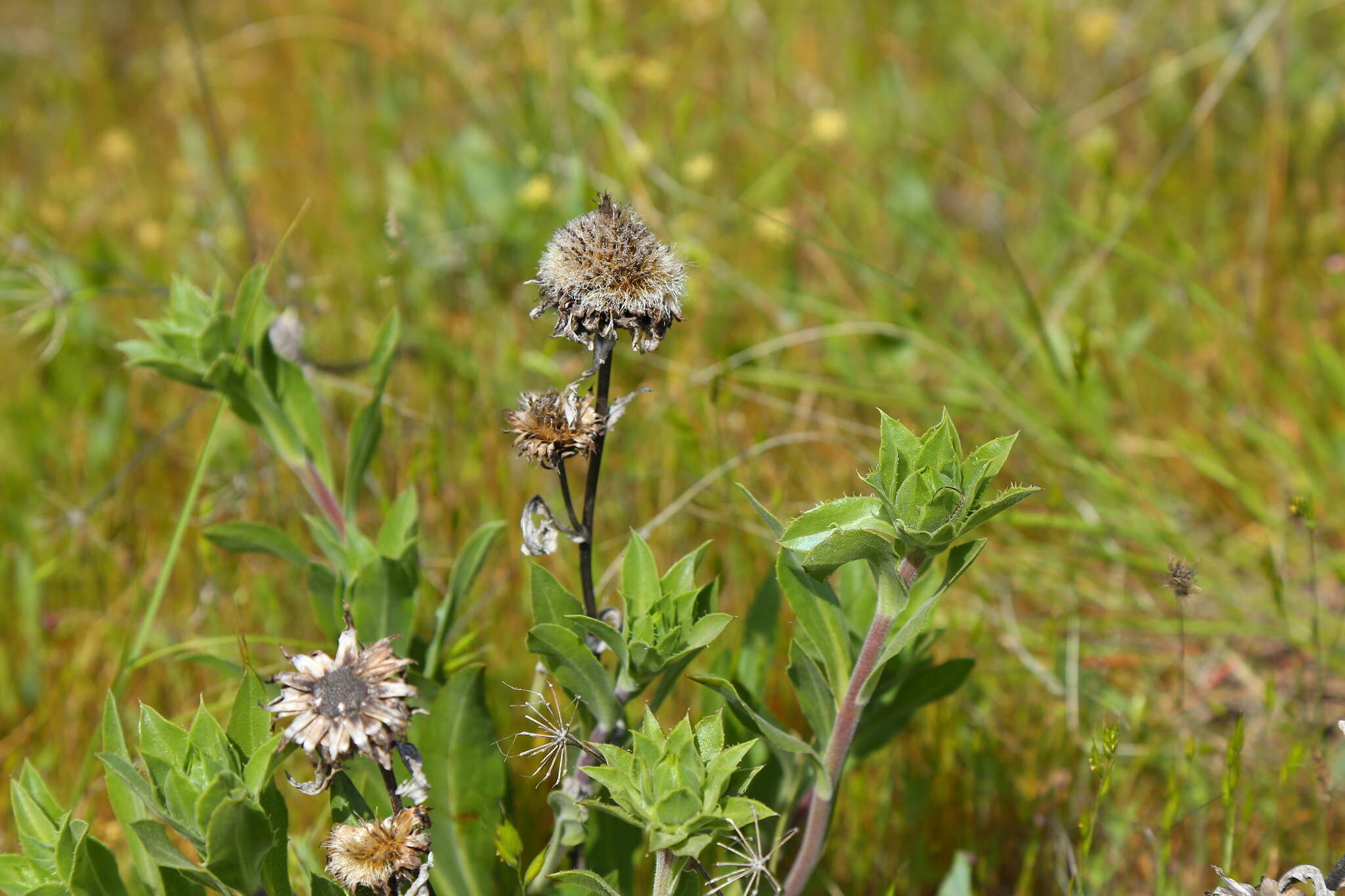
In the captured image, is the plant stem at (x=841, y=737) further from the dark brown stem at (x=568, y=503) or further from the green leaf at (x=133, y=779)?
the green leaf at (x=133, y=779)

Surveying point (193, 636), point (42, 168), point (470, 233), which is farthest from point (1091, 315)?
point (42, 168)

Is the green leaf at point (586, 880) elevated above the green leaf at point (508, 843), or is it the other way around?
the green leaf at point (508, 843)

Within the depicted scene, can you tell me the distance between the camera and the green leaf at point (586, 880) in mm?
1377

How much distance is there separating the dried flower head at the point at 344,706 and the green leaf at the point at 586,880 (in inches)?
10.2

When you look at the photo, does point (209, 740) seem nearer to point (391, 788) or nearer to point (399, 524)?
point (391, 788)

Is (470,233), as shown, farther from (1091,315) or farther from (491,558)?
(1091,315)

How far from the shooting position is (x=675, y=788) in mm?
1334

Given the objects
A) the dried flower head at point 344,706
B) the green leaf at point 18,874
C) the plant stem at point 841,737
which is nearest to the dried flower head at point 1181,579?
the plant stem at point 841,737

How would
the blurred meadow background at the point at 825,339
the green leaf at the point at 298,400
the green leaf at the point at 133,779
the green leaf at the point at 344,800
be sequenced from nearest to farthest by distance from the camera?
1. the green leaf at the point at 133,779
2. the green leaf at the point at 344,800
3. the green leaf at the point at 298,400
4. the blurred meadow background at the point at 825,339

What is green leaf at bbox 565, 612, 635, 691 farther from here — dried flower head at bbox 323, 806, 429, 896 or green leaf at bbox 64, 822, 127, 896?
green leaf at bbox 64, 822, 127, 896

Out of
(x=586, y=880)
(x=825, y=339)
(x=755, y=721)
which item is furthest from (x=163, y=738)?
(x=825, y=339)

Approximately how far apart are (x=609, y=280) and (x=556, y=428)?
8.3 inches

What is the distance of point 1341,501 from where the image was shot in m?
3.15

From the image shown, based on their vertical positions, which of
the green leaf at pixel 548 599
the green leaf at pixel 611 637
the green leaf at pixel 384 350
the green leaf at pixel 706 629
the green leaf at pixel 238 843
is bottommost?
the green leaf at pixel 238 843
